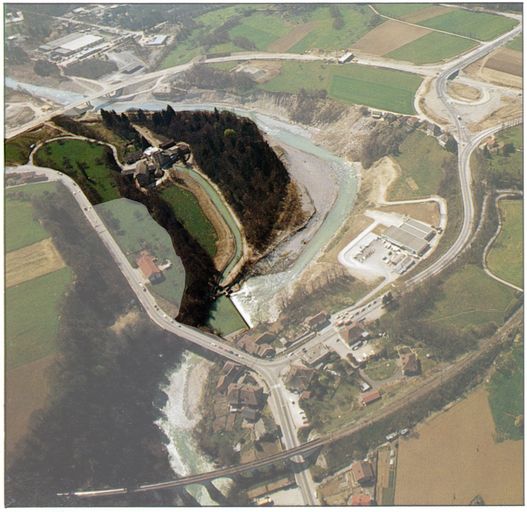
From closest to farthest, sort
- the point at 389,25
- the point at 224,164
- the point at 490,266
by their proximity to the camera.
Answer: the point at 490,266 → the point at 224,164 → the point at 389,25

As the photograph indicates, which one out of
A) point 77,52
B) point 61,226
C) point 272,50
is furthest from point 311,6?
point 61,226

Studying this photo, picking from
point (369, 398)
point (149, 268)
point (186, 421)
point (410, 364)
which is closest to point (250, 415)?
point (186, 421)

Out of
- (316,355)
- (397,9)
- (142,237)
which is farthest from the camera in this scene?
(397,9)

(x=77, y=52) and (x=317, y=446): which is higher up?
(x=77, y=52)

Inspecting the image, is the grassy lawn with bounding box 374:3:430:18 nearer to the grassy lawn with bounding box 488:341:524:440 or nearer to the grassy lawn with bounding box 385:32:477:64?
the grassy lawn with bounding box 385:32:477:64

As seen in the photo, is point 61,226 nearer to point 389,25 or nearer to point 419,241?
point 419,241

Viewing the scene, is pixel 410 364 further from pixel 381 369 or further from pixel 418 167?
pixel 418 167
